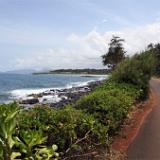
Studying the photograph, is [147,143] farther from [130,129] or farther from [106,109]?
[130,129]

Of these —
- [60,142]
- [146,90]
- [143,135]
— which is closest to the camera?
[60,142]

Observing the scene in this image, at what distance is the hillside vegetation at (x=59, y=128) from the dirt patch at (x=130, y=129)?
1.04 ft

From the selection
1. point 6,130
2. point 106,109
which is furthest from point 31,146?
point 106,109

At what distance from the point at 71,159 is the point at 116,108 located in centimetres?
454

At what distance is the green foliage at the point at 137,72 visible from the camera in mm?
23281

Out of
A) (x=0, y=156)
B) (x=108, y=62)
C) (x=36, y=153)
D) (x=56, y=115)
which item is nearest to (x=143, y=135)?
(x=56, y=115)

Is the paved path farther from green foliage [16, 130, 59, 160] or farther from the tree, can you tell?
the tree

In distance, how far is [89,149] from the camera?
10.6 metres

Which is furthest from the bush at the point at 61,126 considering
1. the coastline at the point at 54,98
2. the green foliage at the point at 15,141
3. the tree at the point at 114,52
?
the tree at the point at 114,52

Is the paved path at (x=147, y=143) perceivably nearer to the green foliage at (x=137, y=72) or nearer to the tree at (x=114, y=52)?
the green foliage at (x=137, y=72)

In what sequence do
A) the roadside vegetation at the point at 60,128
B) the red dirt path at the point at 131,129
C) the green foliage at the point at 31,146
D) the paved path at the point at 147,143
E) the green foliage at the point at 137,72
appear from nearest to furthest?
the roadside vegetation at the point at 60,128 < the green foliage at the point at 31,146 < the paved path at the point at 147,143 < the red dirt path at the point at 131,129 < the green foliage at the point at 137,72

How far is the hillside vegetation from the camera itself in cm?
701

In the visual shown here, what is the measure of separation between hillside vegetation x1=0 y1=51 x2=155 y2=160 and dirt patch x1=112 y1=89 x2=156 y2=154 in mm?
317

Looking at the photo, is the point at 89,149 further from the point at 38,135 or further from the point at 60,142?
the point at 38,135
